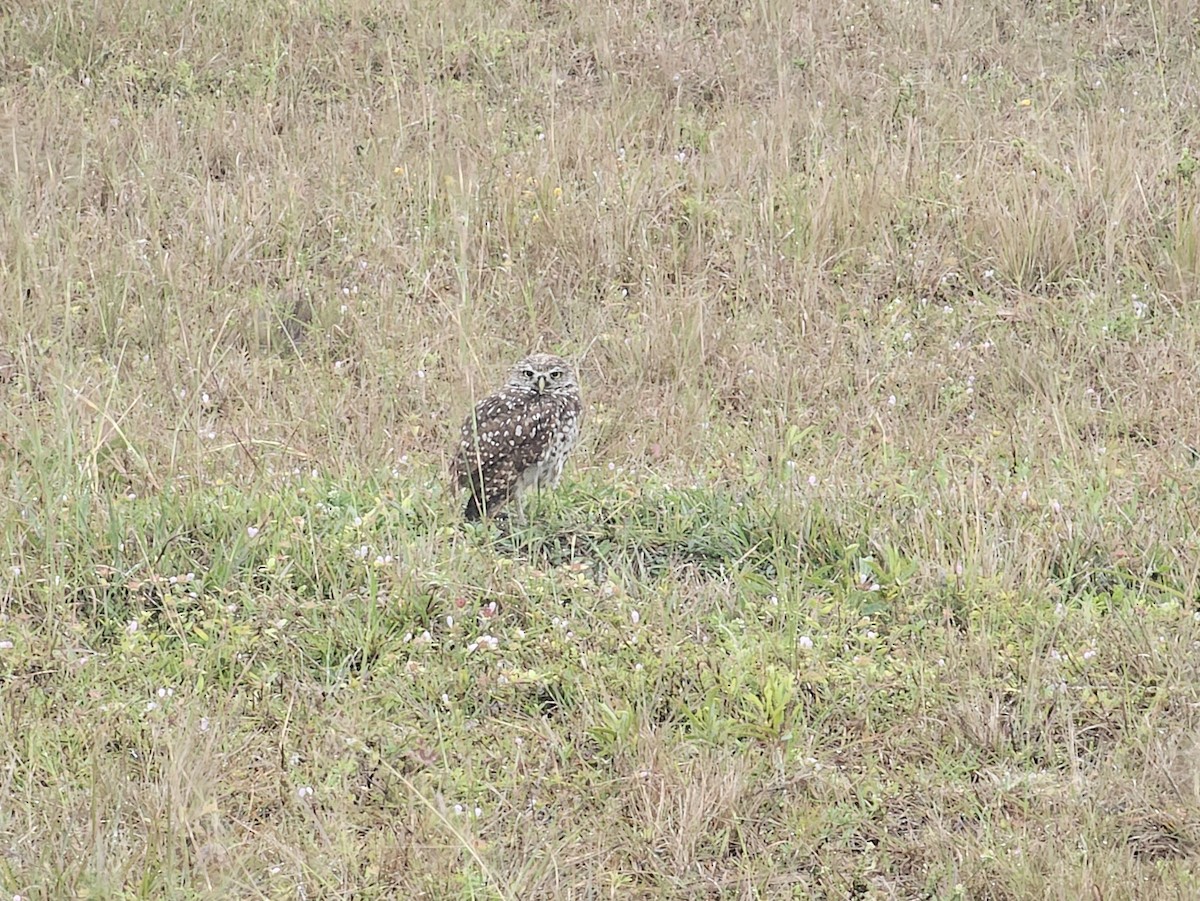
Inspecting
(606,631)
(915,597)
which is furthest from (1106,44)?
(606,631)

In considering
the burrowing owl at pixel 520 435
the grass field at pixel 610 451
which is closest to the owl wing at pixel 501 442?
the burrowing owl at pixel 520 435

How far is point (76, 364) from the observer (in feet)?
22.0

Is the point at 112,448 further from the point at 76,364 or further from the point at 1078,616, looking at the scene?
the point at 1078,616

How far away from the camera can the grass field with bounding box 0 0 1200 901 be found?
395cm

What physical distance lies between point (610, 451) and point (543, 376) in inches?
20.1

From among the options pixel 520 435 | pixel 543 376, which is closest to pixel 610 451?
pixel 543 376

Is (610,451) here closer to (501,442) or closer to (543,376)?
(543,376)

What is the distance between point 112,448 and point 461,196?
9.84ft

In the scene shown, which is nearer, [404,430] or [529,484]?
[529,484]

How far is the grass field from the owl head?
0.39m

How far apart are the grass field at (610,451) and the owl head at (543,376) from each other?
0.39 m

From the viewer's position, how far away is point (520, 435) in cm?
570

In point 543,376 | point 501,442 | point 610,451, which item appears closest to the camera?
point 501,442

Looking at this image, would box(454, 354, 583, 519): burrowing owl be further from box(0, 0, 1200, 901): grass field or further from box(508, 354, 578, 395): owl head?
box(0, 0, 1200, 901): grass field
